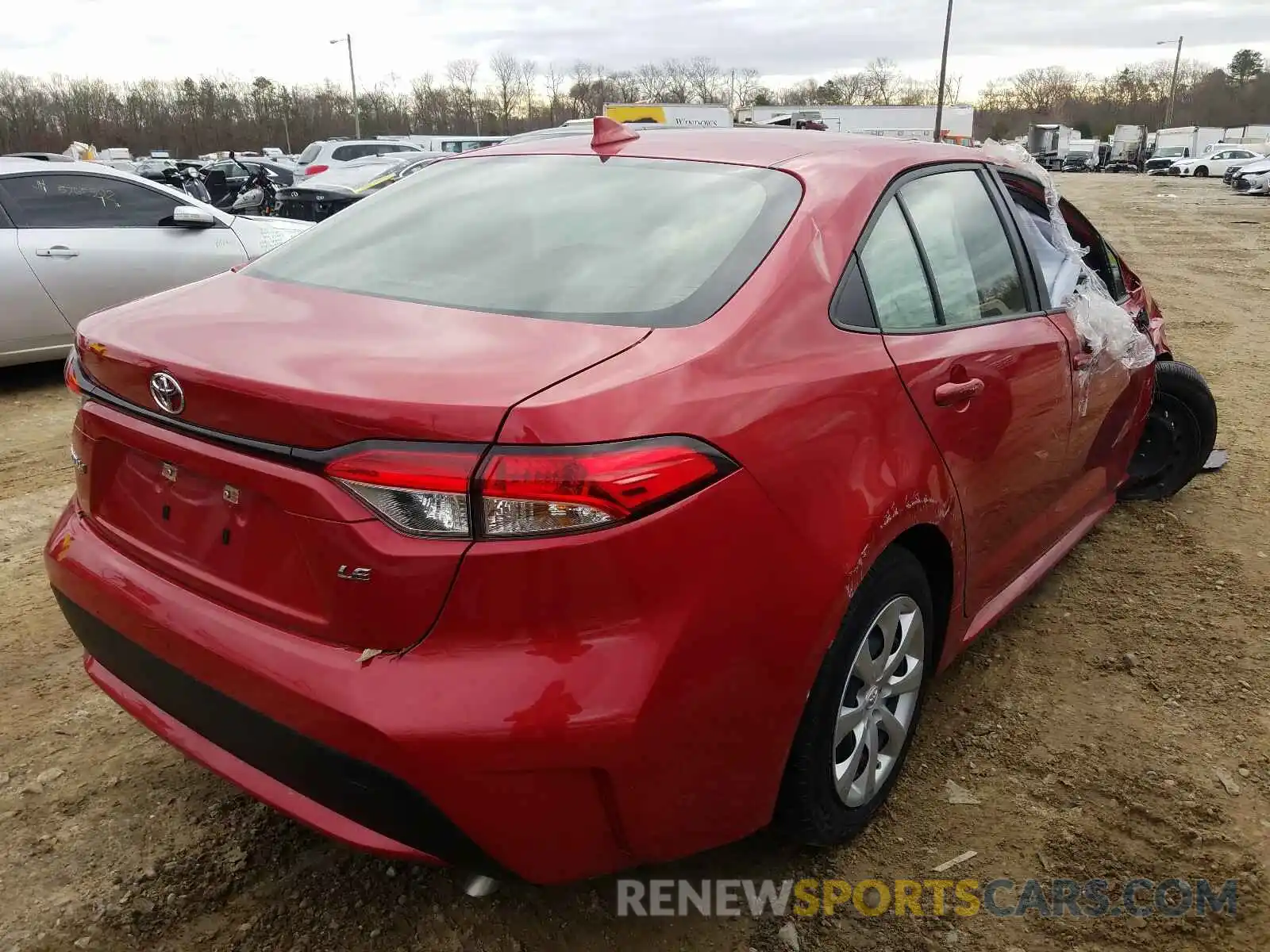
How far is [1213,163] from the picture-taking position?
45000 mm

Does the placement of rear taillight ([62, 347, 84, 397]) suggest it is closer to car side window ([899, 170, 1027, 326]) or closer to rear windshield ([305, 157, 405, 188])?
car side window ([899, 170, 1027, 326])

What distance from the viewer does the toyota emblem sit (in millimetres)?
1736

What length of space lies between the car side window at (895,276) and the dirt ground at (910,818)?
1240 mm

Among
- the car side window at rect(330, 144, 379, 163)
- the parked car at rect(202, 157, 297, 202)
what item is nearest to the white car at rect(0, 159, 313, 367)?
the parked car at rect(202, 157, 297, 202)

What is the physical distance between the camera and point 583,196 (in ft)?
7.74

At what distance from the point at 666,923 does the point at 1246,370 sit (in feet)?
22.6

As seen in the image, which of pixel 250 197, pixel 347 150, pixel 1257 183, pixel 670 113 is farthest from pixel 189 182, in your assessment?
pixel 1257 183

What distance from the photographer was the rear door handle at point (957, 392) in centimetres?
223

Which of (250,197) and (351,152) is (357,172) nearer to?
(250,197)

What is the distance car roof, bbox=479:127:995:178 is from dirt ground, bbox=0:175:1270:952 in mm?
1620

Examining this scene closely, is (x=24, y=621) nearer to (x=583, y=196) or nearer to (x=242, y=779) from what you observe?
(x=242, y=779)

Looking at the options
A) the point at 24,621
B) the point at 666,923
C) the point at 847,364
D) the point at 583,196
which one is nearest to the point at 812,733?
the point at 666,923

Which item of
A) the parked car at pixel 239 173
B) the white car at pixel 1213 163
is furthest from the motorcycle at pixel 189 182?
the white car at pixel 1213 163

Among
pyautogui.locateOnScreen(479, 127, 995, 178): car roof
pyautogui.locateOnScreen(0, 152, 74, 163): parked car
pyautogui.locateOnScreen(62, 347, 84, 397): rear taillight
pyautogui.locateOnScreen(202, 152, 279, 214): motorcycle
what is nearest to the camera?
pyautogui.locateOnScreen(62, 347, 84, 397): rear taillight
